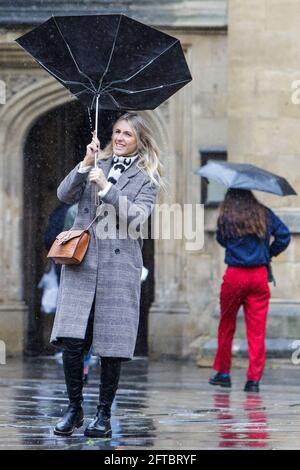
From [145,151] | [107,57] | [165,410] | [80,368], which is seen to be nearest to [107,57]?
[107,57]

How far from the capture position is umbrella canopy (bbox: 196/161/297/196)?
13148 mm

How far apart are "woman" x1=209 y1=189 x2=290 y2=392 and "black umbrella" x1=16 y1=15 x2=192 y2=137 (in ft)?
13.4

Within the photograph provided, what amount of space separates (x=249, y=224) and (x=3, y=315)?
5735 mm

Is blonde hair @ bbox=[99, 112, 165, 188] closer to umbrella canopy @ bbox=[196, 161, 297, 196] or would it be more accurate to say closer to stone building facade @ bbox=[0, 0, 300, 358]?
umbrella canopy @ bbox=[196, 161, 297, 196]

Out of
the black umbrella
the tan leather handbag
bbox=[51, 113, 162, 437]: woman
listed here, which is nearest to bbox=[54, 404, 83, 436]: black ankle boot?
bbox=[51, 113, 162, 437]: woman

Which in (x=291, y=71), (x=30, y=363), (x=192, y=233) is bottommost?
(x=30, y=363)

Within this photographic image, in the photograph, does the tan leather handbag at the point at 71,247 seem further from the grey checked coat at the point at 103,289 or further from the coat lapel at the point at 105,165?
the coat lapel at the point at 105,165

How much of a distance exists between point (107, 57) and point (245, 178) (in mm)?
4404

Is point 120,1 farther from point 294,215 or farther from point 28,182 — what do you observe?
point 294,215

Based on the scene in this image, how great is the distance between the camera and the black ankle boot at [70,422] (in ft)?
27.9

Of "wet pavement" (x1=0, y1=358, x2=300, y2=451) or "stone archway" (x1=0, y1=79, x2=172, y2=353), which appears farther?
"stone archway" (x1=0, y1=79, x2=172, y2=353)

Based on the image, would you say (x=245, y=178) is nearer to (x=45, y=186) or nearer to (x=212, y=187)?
(x=212, y=187)

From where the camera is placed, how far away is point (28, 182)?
18922mm

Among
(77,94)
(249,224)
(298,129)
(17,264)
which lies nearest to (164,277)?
(17,264)
